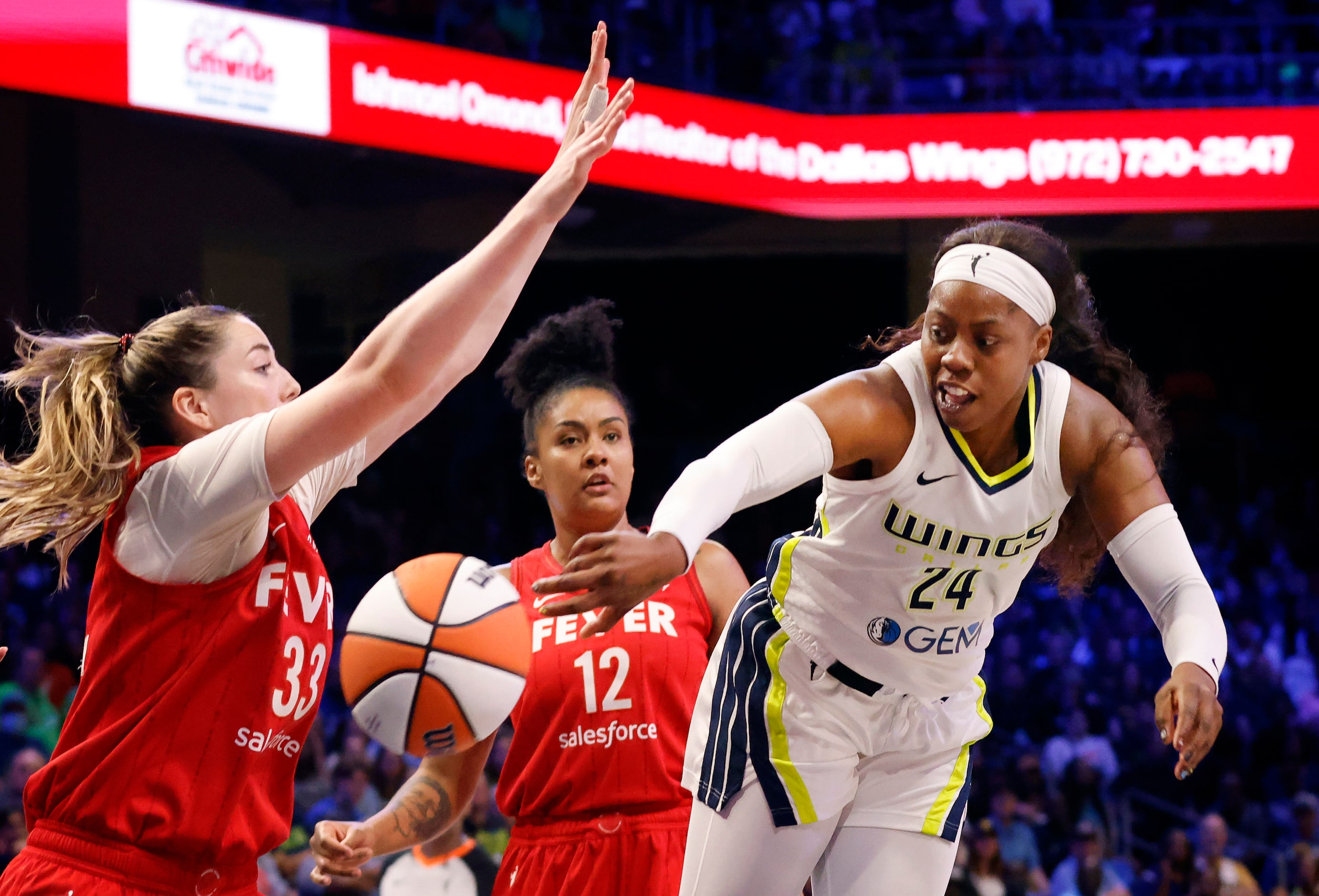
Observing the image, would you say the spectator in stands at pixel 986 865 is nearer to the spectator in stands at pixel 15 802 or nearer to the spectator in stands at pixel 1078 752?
the spectator in stands at pixel 1078 752

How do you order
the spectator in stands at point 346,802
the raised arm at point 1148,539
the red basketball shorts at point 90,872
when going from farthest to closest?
the spectator in stands at point 346,802 < the raised arm at point 1148,539 < the red basketball shorts at point 90,872

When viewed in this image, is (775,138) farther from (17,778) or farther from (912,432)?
(912,432)

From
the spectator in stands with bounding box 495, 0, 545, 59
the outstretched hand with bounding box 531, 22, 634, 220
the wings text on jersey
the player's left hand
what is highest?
the spectator in stands with bounding box 495, 0, 545, 59

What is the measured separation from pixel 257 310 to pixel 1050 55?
659cm

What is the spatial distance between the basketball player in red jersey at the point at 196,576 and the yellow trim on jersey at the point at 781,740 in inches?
34.6

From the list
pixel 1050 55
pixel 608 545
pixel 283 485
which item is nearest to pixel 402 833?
pixel 283 485

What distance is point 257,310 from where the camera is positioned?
1061 centimetres

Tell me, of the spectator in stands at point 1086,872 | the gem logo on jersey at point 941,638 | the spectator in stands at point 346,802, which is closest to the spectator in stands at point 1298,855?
the spectator in stands at point 1086,872

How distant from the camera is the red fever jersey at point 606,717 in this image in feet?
10.6

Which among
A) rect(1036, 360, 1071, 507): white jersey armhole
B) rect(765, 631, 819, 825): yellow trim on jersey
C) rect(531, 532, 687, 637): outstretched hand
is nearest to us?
rect(531, 532, 687, 637): outstretched hand

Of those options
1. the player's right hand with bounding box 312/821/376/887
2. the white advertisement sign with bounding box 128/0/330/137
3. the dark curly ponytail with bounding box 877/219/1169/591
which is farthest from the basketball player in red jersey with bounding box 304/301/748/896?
the white advertisement sign with bounding box 128/0/330/137

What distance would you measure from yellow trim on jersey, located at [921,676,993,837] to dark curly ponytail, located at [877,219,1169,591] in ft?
1.11

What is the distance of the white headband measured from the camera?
2.47 m

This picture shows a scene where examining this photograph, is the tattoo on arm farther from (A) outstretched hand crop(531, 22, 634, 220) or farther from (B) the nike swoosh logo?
(A) outstretched hand crop(531, 22, 634, 220)
